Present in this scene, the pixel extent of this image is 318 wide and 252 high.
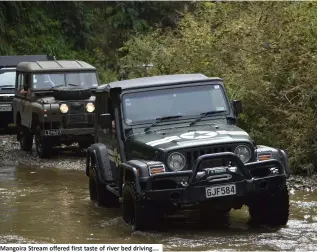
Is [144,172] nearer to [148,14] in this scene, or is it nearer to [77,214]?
[77,214]

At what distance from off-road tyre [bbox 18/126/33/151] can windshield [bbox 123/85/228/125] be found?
8.67 meters

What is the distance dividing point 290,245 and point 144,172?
5.36ft

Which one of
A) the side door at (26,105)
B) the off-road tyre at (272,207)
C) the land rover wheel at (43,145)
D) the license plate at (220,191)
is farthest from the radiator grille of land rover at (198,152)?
the side door at (26,105)

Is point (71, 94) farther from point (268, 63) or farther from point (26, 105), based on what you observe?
point (268, 63)

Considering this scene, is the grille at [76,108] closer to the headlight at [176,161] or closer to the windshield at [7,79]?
the windshield at [7,79]

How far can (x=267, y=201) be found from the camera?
9031 millimetres

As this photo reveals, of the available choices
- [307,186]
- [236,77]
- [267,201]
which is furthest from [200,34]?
[267,201]

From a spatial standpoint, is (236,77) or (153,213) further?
(236,77)

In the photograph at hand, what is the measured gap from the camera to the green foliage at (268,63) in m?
12.3

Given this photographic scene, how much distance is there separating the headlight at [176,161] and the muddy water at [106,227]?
0.74 meters

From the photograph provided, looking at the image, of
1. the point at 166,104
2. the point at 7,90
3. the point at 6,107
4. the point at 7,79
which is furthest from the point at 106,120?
the point at 7,79

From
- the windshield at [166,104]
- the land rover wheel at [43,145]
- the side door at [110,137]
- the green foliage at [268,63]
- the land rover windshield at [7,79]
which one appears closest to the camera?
the windshield at [166,104]

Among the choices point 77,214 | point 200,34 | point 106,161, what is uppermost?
point 200,34

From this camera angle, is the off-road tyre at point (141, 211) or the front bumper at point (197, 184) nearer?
the front bumper at point (197, 184)
